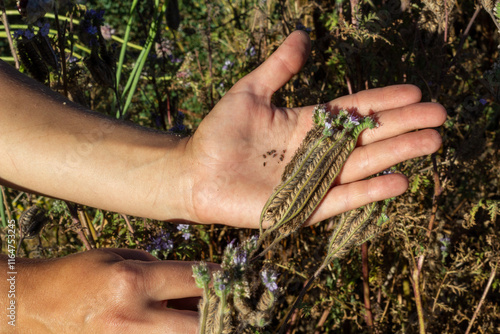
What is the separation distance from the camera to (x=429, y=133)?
1969 mm

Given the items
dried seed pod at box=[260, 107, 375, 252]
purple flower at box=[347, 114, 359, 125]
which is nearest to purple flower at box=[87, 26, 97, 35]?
dried seed pod at box=[260, 107, 375, 252]

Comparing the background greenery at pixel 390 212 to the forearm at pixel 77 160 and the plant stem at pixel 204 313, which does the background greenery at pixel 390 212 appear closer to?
the forearm at pixel 77 160

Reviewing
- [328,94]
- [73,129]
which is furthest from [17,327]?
[328,94]

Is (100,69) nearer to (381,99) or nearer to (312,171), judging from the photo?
(312,171)

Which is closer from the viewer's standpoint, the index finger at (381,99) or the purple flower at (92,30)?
the index finger at (381,99)

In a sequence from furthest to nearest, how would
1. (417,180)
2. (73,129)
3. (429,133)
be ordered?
(417,180)
(73,129)
(429,133)

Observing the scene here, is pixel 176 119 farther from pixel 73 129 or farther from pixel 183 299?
pixel 183 299

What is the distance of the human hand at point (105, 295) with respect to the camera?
5.46ft

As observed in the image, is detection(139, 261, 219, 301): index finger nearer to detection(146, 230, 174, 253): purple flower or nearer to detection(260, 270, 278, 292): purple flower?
detection(260, 270, 278, 292): purple flower

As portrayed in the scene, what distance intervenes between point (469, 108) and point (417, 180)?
23.5 inches

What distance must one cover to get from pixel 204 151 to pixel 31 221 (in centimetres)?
80

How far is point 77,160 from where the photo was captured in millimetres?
Answer: 2236

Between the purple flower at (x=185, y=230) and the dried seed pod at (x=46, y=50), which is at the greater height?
the dried seed pod at (x=46, y=50)

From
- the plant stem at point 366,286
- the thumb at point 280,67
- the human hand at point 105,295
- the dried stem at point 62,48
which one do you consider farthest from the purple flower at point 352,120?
the dried stem at point 62,48
